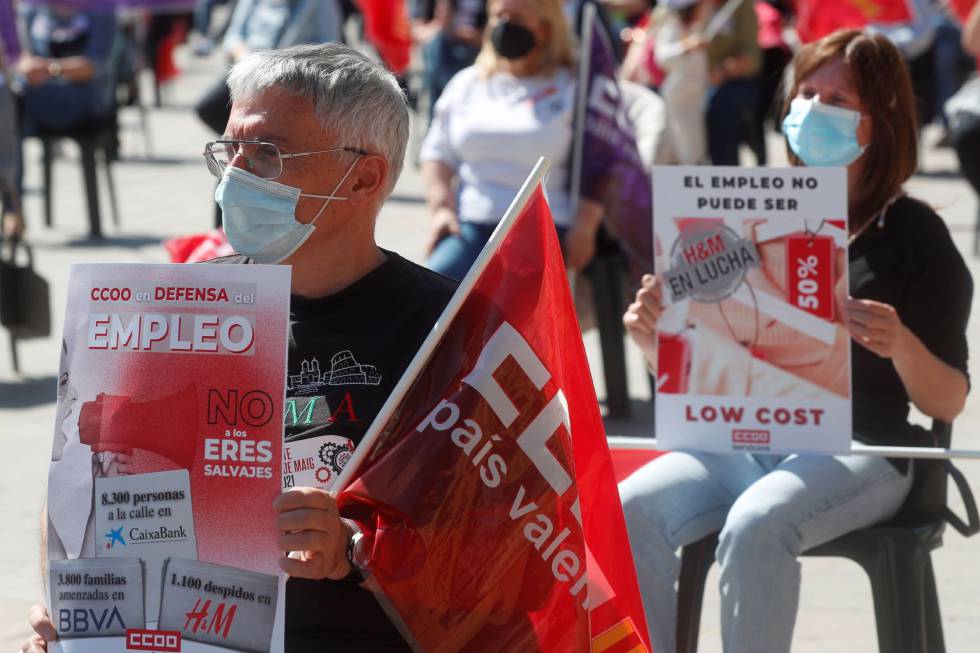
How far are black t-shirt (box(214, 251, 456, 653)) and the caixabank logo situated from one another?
0.27 meters

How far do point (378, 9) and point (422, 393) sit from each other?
397 inches

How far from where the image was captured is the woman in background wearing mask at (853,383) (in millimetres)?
3139

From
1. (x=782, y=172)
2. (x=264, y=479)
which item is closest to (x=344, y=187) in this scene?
(x=264, y=479)

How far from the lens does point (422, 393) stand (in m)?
2.31

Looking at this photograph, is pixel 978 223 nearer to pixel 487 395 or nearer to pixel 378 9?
pixel 378 9

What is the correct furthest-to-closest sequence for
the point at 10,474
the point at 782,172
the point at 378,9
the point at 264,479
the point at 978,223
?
the point at 378,9 → the point at 978,223 → the point at 10,474 → the point at 782,172 → the point at 264,479

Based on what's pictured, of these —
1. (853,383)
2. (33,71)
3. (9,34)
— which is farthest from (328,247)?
(33,71)

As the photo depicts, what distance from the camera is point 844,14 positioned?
11.0 meters

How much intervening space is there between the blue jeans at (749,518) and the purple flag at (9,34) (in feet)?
22.0

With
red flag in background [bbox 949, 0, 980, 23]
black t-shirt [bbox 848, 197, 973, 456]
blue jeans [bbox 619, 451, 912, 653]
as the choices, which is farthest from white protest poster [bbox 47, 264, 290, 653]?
red flag in background [bbox 949, 0, 980, 23]

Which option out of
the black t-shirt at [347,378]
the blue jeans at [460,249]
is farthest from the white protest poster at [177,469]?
the blue jeans at [460,249]

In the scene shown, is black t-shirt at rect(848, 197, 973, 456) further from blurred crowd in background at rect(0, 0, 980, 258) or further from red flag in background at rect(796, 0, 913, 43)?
red flag in background at rect(796, 0, 913, 43)

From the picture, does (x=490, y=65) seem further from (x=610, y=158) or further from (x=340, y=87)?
(x=340, y=87)

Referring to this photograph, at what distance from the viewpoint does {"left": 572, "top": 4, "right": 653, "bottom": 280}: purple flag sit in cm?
573
